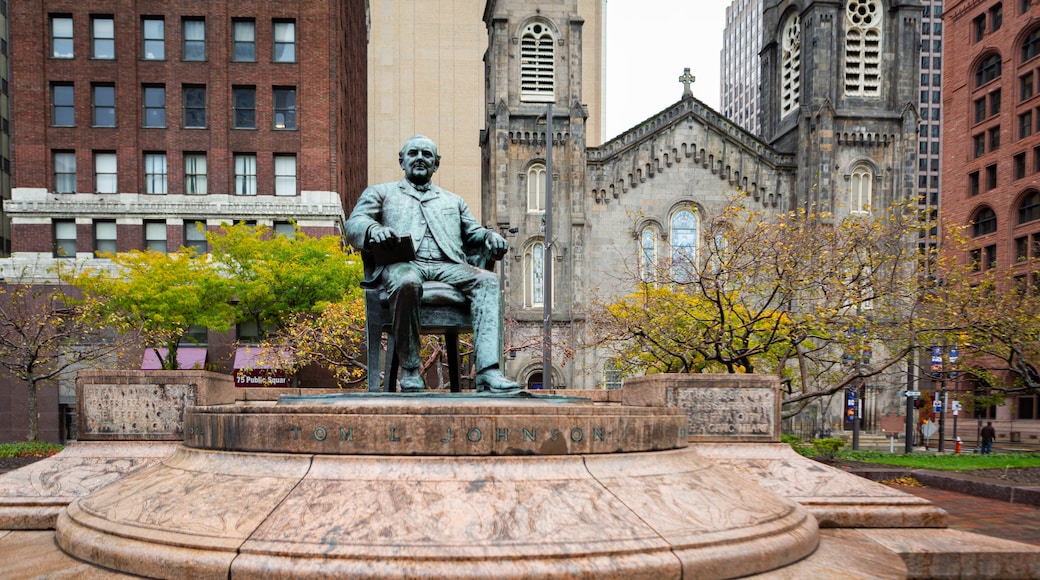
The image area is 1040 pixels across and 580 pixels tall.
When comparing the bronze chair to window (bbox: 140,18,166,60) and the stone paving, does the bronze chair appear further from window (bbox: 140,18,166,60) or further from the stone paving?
window (bbox: 140,18,166,60)

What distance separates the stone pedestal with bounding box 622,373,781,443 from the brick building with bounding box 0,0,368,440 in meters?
26.3

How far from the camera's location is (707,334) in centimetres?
1786

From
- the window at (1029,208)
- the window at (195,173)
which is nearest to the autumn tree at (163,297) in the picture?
the window at (195,173)

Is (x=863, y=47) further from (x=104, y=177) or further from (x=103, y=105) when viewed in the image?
(x=104, y=177)

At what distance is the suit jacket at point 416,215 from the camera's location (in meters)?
8.28

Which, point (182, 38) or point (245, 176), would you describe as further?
point (245, 176)

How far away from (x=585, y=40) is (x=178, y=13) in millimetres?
46974

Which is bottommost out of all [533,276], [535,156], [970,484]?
[970,484]

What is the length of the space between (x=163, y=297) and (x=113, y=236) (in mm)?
8054

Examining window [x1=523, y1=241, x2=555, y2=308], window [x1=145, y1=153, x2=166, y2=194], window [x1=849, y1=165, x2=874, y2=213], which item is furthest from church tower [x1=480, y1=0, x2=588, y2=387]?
window [x1=145, y1=153, x2=166, y2=194]

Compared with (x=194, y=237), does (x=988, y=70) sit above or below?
above

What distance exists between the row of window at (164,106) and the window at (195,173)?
1.34m

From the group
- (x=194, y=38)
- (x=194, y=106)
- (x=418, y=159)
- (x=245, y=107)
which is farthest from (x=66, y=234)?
(x=418, y=159)

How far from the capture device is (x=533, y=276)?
126 ft
